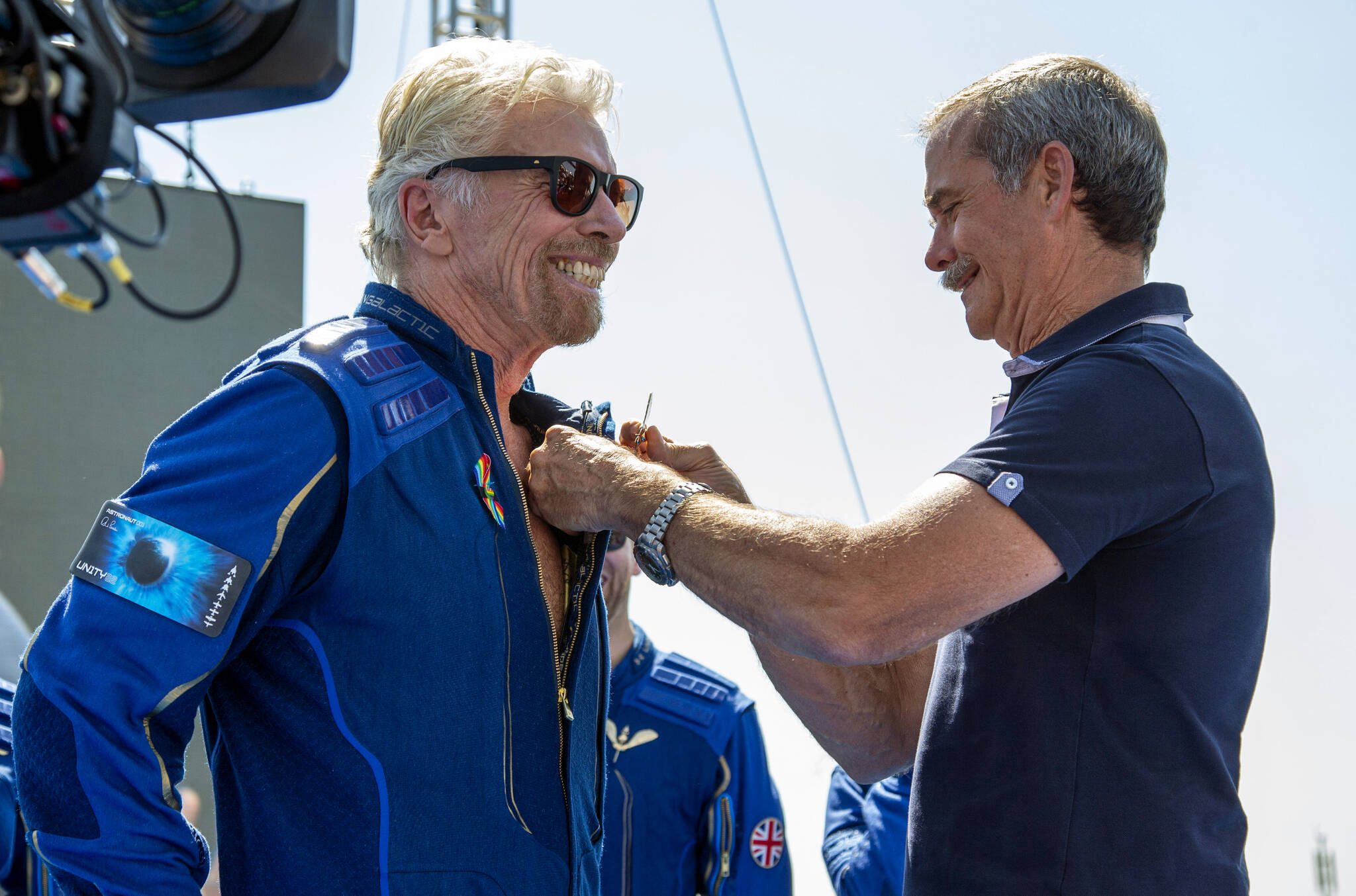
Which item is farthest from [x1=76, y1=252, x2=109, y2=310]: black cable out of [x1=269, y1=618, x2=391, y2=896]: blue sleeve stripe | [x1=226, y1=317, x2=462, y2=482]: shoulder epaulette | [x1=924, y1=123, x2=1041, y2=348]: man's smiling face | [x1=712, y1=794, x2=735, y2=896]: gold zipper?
[x1=712, y1=794, x2=735, y2=896]: gold zipper

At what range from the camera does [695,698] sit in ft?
13.0

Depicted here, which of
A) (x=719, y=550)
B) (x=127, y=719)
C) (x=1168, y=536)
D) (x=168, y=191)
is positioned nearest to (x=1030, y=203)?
(x=1168, y=536)

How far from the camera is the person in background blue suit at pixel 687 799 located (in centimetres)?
378

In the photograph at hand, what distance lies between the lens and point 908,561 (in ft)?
5.93

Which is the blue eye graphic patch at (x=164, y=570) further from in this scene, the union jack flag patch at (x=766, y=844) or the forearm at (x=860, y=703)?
the union jack flag patch at (x=766, y=844)

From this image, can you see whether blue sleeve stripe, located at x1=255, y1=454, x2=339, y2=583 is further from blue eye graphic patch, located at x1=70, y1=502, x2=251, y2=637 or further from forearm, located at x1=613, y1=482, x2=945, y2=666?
forearm, located at x1=613, y1=482, x2=945, y2=666

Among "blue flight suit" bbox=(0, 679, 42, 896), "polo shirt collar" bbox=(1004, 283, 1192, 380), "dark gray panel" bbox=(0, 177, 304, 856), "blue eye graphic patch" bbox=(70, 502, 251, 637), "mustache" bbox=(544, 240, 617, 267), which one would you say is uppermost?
"dark gray panel" bbox=(0, 177, 304, 856)

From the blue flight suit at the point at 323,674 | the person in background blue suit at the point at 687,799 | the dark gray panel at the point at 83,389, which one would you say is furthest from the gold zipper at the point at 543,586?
the dark gray panel at the point at 83,389

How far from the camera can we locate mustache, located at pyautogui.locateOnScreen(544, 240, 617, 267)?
226cm

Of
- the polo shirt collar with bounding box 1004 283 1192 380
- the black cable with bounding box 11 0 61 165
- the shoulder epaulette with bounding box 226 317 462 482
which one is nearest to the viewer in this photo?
the black cable with bounding box 11 0 61 165

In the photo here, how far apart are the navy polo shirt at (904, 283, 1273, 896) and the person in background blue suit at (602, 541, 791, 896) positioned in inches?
75.5

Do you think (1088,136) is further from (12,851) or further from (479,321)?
(12,851)

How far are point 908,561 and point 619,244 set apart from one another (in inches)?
39.8

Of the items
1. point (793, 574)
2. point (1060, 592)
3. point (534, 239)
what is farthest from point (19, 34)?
point (1060, 592)
